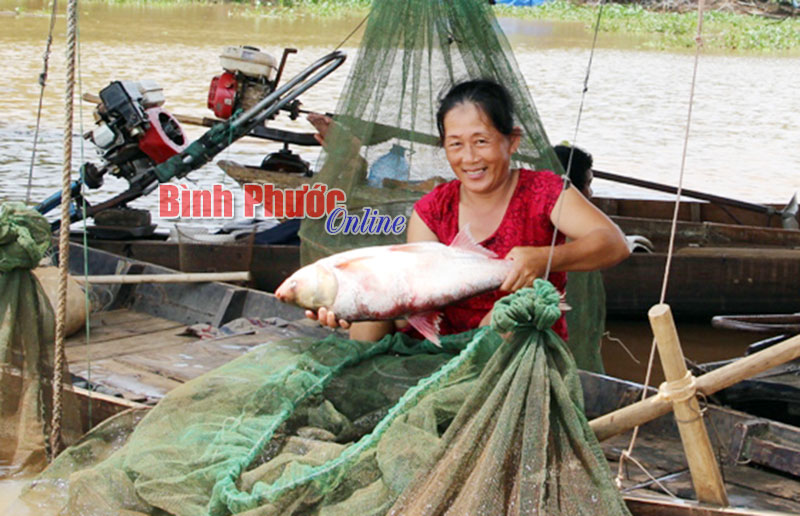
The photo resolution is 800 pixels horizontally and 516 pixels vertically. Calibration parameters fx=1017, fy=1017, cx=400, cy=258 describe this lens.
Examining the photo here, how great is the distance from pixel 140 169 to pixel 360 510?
3.93 meters

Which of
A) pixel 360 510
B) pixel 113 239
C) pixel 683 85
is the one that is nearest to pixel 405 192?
pixel 360 510

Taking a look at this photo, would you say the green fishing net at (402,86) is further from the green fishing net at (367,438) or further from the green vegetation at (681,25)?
the green vegetation at (681,25)

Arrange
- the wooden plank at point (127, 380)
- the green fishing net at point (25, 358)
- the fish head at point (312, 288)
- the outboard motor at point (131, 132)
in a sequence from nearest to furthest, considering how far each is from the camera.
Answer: the fish head at point (312, 288) → the green fishing net at point (25, 358) → the wooden plank at point (127, 380) → the outboard motor at point (131, 132)

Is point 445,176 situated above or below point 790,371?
above

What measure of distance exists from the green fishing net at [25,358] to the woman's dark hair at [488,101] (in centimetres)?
158

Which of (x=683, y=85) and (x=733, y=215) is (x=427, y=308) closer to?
(x=733, y=215)

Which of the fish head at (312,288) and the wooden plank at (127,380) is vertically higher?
the fish head at (312,288)

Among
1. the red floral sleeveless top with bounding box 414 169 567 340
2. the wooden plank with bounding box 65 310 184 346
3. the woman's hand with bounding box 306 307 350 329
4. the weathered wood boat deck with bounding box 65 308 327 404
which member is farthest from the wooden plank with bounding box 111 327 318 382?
the woman's hand with bounding box 306 307 350 329

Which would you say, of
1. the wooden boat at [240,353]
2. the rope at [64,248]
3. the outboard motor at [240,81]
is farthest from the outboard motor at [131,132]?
the rope at [64,248]

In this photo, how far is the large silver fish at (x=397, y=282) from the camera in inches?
102

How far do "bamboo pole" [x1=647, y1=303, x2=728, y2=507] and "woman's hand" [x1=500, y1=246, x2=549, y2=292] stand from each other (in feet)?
1.43

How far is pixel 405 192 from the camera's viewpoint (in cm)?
433

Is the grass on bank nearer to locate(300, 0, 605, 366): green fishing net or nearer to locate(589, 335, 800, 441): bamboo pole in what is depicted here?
locate(300, 0, 605, 366): green fishing net

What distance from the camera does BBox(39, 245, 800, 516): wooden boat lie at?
2914 mm
